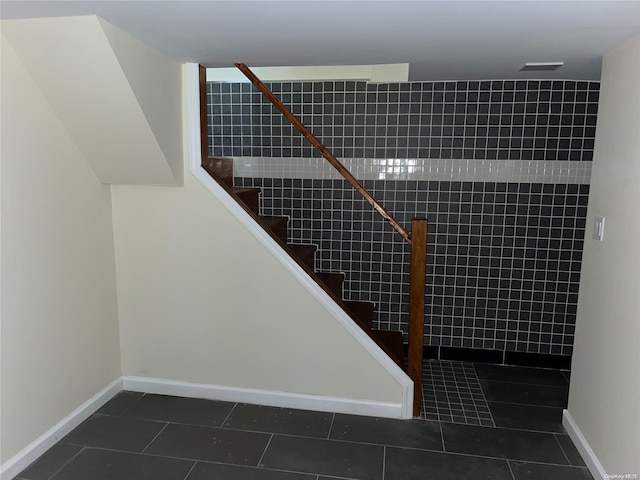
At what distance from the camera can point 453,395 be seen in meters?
2.97

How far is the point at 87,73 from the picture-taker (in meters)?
2.04

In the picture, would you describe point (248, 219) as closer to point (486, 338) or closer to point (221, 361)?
point (221, 361)

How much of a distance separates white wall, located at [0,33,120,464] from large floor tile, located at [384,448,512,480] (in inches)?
69.3

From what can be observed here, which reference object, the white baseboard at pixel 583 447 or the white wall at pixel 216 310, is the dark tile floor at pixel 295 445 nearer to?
the white baseboard at pixel 583 447

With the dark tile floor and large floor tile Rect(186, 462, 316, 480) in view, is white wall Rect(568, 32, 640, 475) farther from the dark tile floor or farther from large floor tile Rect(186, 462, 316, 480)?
large floor tile Rect(186, 462, 316, 480)

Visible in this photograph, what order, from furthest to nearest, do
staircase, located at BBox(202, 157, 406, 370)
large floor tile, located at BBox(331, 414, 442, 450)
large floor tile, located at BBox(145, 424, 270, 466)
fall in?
1. staircase, located at BBox(202, 157, 406, 370)
2. large floor tile, located at BBox(331, 414, 442, 450)
3. large floor tile, located at BBox(145, 424, 270, 466)

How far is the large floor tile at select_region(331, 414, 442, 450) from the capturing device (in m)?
2.45

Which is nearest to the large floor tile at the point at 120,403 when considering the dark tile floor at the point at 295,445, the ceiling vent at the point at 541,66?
the dark tile floor at the point at 295,445

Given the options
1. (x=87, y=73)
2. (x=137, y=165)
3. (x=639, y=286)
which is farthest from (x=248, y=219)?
(x=639, y=286)

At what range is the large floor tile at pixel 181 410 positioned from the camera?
265 centimetres

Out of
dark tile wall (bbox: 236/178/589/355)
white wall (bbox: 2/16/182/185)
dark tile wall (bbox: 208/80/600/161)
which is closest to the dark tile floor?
dark tile wall (bbox: 236/178/589/355)

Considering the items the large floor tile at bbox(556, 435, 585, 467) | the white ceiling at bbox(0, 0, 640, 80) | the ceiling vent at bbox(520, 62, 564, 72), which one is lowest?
the large floor tile at bbox(556, 435, 585, 467)

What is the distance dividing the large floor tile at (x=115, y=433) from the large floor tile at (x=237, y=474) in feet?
1.29

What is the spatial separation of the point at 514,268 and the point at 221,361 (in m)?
2.15
